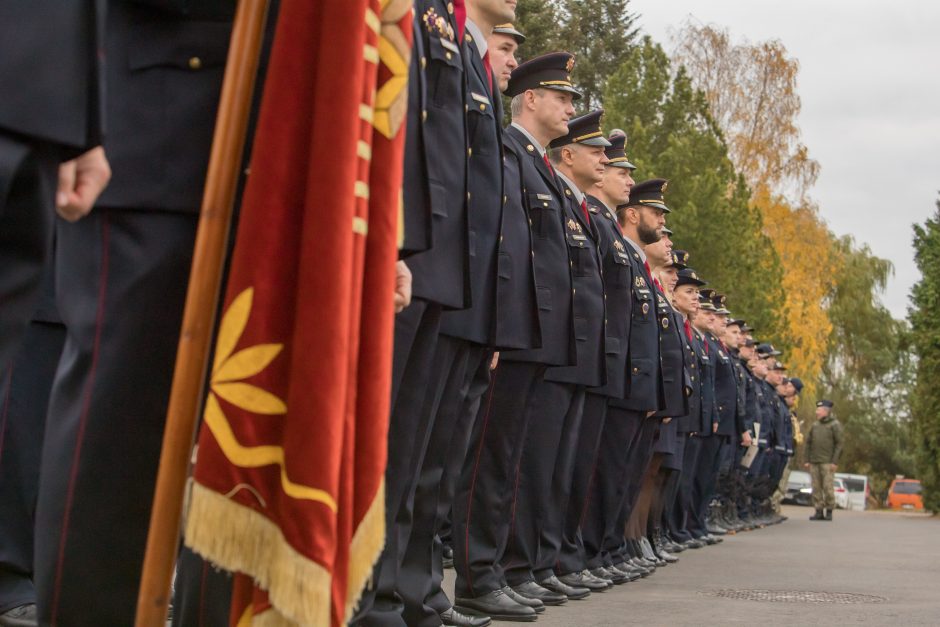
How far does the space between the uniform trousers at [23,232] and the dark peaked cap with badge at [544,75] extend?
5100mm

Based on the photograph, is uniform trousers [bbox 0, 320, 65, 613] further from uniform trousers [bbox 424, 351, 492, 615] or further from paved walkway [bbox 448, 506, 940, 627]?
paved walkway [bbox 448, 506, 940, 627]

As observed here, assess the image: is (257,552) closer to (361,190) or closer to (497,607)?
(361,190)

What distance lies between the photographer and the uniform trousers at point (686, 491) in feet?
42.8

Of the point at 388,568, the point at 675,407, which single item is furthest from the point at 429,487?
the point at 675,407

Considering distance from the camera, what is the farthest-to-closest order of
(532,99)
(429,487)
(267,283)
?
(532,99)
(429,487)
(267,283)

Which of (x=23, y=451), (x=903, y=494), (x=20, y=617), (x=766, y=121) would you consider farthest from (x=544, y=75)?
(x=903, y=494)

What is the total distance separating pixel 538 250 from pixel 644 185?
4.04m

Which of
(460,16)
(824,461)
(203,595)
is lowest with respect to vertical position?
(203,595)

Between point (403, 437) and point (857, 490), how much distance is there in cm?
5110

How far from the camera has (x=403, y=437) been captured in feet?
14.3

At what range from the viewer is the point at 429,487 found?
5.04 meters

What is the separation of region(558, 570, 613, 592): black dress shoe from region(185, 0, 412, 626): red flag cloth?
4860 millimetres

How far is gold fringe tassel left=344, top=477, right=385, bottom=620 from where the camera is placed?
2775 millimetres

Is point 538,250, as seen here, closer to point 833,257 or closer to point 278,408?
point 278,408
